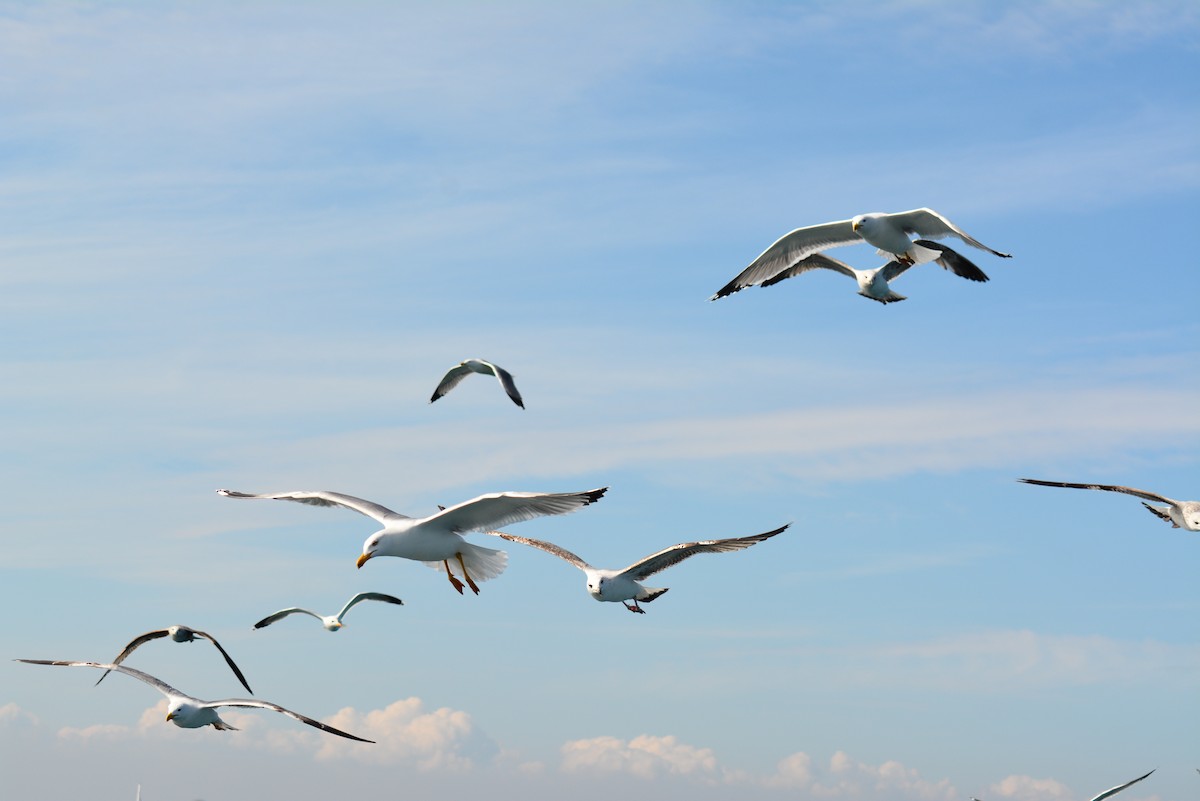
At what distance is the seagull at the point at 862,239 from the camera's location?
27.3m

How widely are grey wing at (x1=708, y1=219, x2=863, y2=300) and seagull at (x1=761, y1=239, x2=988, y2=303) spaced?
0.87 feet

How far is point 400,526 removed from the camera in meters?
21.9

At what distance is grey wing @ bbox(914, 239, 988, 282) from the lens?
2839 centimetres

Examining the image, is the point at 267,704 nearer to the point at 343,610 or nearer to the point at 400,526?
the point at 400,526

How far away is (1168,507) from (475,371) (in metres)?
13.0

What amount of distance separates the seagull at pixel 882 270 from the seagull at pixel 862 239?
7.0 inches

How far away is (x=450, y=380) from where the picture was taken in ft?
97.1

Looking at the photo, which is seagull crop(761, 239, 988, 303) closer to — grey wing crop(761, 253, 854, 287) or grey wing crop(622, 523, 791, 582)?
grey wing crop(761, 253, 854, 287)

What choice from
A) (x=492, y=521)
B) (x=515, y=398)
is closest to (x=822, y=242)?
(x=515, y=398)

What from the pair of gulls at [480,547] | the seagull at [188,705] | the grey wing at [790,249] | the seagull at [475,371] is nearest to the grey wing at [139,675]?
the seagull at [188,705]

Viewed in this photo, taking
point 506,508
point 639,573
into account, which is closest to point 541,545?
point 639,573

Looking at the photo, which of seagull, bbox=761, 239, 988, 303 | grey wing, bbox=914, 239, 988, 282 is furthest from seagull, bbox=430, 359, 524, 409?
grey wing, bbox=914, 239, 988, 282

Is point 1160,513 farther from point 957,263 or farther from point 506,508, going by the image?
point 506,508

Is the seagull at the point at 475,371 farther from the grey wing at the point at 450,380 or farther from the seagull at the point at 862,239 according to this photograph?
the seagull at the point at 862,239
